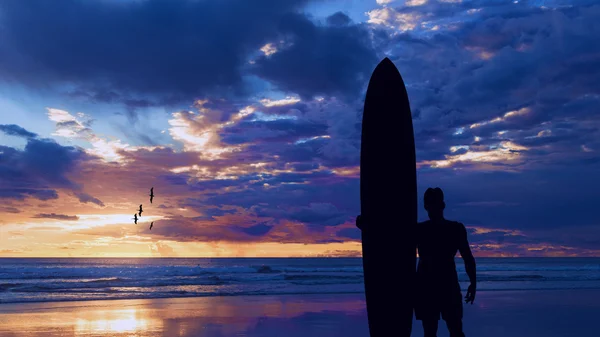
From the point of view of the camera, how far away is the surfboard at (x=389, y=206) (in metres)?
5.72

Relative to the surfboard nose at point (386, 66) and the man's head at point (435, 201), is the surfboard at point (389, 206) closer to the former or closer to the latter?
the surfboard nose at point (386, 66)

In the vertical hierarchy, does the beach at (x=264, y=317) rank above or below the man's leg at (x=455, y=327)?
below

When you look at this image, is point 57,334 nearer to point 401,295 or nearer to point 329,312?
point 329,312

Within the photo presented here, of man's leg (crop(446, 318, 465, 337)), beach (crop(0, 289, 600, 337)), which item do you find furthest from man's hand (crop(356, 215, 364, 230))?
beach (crop(0, 289, 600, 337))

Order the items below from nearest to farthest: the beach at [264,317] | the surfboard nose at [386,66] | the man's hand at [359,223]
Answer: the man's hand at [359,223] → the surfboard nose at [386,66] → the beach at [264,317]

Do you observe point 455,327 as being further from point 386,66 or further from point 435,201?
point 386,66

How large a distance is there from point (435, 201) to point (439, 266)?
58cm

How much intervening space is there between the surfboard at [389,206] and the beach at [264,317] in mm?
5919

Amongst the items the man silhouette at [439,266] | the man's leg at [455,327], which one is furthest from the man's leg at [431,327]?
the man's leg at [455,327]

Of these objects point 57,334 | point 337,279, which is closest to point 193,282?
point 337,279

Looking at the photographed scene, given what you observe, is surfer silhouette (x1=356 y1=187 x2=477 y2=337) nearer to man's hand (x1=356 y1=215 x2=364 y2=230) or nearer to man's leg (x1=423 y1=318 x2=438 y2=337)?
man's leg (x1=423 y1=318 x2=438 y2=337)

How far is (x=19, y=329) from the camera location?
12.3m

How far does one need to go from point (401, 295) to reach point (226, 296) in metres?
15.7

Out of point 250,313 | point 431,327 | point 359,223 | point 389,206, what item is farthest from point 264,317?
point 431,327
